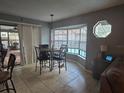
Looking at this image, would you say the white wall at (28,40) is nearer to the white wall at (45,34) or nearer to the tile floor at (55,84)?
the white wall at (45,34)

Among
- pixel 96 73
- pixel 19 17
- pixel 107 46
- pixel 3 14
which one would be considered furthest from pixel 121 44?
pixel 3 14

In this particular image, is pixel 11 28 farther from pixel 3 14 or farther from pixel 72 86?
Answer: pixel 72 86

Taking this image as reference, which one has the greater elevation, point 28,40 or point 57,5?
point 57,5

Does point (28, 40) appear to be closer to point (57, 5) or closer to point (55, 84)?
point (57, 5)

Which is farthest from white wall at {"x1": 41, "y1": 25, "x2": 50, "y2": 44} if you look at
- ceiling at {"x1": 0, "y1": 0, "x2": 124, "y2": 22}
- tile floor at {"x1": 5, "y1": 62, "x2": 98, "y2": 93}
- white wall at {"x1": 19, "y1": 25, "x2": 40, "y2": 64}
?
tile floor at {"x1": 5, "y1": 62, "x2": 98, "y2": 93}

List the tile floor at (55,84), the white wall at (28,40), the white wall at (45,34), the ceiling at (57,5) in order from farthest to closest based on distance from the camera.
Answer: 1. the white wall at (45,34)
2. the white wall at (28,40)
3. the ceiling at (57,5)
4. the tile floor at (55,84)

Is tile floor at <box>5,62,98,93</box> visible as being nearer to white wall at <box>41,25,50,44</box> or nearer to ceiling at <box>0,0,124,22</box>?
ceiling at <box>0,0,124,22</box>

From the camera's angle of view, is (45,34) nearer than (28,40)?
No

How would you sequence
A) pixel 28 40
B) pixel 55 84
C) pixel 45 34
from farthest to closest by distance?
pixel 45 34
pixel 28 40
pixel 55 84

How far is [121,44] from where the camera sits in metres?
3.03

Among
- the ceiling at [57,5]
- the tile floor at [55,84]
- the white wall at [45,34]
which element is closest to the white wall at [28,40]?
the white wall at [45,34]

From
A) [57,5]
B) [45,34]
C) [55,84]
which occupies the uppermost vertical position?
[57,5]

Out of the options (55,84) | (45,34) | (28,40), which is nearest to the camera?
(55,84)

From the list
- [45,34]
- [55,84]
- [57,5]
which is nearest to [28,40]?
[45,34]
